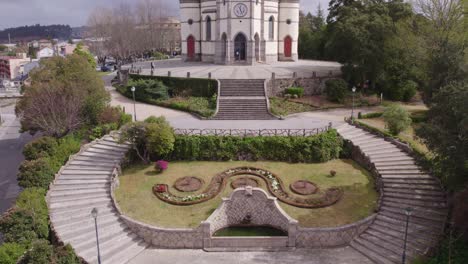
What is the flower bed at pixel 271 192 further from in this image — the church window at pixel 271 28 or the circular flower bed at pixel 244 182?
the church window at pixel 271 28

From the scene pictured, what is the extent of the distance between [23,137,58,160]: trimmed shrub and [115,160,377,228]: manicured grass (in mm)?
5101

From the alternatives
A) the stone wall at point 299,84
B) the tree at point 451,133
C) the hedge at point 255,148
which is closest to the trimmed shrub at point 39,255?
the hedge at point 255,148

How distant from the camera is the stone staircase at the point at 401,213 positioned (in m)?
19.7

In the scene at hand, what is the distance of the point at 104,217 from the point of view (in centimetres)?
2223

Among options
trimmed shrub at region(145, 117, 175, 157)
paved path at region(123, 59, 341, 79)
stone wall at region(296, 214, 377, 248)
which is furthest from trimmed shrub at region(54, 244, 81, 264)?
paved path at region(123, 59, 341, 79)

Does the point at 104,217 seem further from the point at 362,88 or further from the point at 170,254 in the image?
the point at 362,88

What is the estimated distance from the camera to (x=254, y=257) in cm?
2020

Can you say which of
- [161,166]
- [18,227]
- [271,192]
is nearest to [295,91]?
[271,192]

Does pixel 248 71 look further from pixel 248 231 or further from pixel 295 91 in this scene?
pixel 248 231

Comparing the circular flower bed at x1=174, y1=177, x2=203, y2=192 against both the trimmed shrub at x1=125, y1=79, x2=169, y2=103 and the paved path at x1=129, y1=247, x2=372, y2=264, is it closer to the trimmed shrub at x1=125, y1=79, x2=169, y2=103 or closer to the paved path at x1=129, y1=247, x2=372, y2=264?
the paved path at x1=129, y1=247, x2=372, y2=264

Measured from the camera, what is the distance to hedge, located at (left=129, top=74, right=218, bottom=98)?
40.8 m

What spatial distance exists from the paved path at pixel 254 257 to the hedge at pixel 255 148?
9201 mm

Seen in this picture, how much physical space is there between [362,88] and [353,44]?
225 inches

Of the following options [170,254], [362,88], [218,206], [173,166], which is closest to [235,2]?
[362,88]
